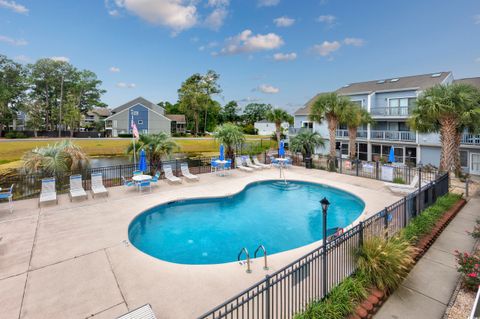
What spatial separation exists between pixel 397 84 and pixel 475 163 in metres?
10.4

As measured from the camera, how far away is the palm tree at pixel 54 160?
13.6 m

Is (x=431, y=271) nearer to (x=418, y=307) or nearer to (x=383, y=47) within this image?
(x=418, y=307)

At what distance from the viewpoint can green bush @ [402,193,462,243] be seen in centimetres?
721

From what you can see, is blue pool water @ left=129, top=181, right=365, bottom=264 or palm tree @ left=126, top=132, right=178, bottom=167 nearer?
blue pool water @ left=129, top=181, right=365, bottom=264

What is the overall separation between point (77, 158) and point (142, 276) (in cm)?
1206

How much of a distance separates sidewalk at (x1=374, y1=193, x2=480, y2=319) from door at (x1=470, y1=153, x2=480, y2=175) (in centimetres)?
1518

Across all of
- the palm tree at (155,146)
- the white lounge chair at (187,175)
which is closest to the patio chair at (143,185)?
the white lounge chair at (187,175)

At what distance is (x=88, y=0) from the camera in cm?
1855

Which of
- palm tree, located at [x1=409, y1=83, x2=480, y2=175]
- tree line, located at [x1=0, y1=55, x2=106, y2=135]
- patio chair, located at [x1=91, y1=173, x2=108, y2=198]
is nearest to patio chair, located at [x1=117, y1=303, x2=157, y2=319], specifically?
patio chair, located at [x1=91, y1=173, x2=108, y2=198]

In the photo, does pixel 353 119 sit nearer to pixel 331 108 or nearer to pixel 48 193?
pixel 331 108

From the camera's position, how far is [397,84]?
25.2 meters

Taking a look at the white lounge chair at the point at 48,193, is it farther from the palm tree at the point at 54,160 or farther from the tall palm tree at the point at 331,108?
the tall palm tree at the point at 331,108

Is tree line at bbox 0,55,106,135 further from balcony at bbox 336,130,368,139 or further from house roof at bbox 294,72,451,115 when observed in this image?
house roof at bbox 294,72,451,115

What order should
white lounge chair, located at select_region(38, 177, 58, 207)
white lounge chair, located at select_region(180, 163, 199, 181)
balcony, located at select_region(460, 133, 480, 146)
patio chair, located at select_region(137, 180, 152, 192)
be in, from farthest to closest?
balcony, located at select_region(460, 133, 480, 146) → white lounge chair, located at select_region(180, 163, 199, 181) → patio chair, located at select_region(137, 180, 152, 192) → white lounge chair, located at select_region(38, 177, 58, 207)
